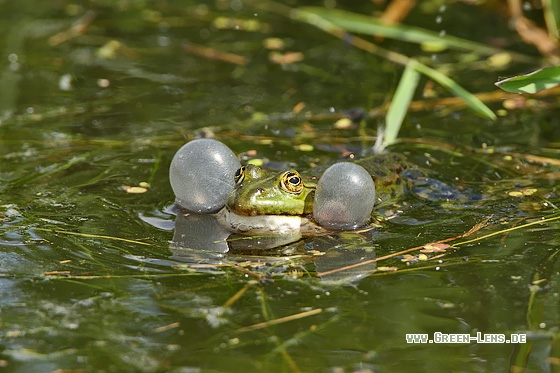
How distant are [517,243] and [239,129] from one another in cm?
274

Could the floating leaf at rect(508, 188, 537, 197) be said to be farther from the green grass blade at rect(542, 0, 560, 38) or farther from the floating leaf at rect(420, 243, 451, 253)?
the green grass blade at rect(542, 0, 560, 38)

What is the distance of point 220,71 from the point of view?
7.85m

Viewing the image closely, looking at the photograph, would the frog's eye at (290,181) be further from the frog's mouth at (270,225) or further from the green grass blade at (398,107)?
the green grass blade at (398,107)

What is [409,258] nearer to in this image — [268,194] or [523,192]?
[268,194]

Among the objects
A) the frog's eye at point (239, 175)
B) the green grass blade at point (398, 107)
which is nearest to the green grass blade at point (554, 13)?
the green grass blade at point (398, 107)

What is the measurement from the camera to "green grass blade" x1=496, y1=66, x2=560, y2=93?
4730 millimetres

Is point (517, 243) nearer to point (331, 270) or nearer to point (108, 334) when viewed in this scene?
point (331, 270)

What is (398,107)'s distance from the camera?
5.93 m

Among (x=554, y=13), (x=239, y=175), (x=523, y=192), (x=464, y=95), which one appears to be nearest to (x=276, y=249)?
(x=239, y=175)

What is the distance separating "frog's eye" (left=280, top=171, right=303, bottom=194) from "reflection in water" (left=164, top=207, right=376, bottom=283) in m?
0.28

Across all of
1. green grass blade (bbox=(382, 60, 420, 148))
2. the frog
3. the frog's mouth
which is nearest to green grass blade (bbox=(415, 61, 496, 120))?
green grass blade (bbox=(382, 60, 420, 148))

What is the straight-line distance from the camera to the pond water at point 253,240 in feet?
11.7

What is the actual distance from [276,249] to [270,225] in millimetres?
192

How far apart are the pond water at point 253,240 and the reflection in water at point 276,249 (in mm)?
17
